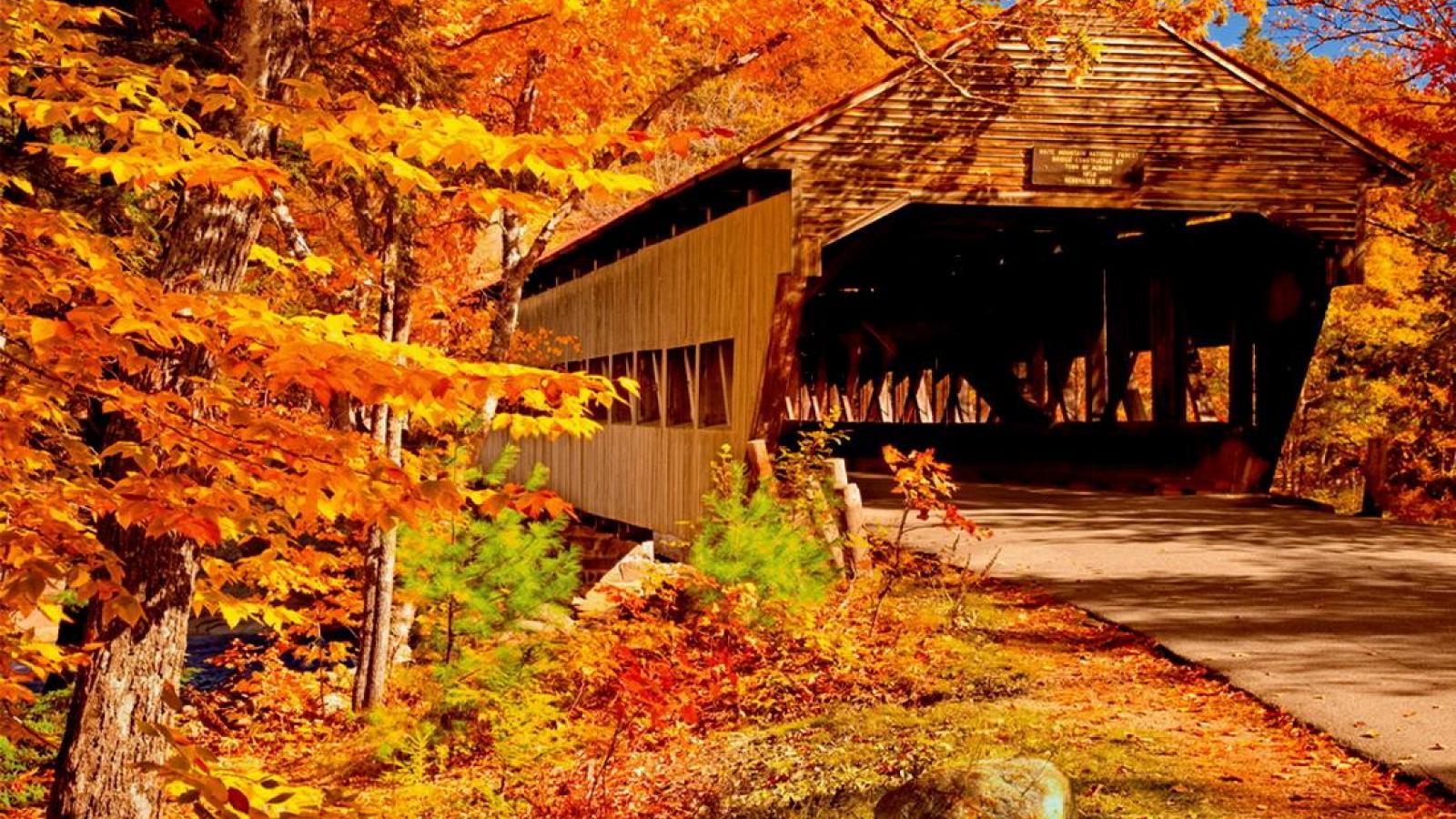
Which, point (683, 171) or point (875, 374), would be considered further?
point (683, 171)

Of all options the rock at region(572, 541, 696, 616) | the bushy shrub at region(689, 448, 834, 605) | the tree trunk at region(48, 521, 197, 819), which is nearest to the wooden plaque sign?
the rock at region(572, 541, 696, 616)

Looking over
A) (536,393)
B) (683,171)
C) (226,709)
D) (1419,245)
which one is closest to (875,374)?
(1419,245)

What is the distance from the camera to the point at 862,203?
49.6 feet

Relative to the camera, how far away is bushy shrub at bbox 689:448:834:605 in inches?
361

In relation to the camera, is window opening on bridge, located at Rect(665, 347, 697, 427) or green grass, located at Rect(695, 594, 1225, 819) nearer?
green grass, located at Rect(695, 594, 1225, 819)

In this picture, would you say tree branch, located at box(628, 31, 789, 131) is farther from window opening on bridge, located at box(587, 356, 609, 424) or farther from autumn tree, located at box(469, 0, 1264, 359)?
window opening on bridge, located at box(587, 356, 609, 424)

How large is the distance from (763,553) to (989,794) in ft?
14.1

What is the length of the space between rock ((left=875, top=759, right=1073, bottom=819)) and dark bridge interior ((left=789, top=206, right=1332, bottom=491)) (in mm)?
10173

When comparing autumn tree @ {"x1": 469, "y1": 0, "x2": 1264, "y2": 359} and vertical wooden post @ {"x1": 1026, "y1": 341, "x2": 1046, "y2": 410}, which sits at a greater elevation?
autumn tree @ {"x1": 469, "y1": 0, "x2": 1264, "y2": 359}

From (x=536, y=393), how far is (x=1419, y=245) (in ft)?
82.1

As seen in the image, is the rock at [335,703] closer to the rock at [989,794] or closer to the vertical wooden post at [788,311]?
the vertical wooden post at [788,311]

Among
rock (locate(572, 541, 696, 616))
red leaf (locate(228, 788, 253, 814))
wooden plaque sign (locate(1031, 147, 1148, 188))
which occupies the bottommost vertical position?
rock (locate(572, 541, 696, 616))

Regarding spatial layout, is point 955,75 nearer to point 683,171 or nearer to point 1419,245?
point 1419,245

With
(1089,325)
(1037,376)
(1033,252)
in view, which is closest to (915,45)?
(1033,252)
